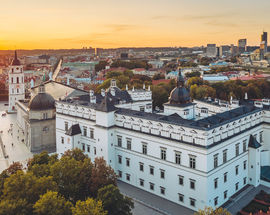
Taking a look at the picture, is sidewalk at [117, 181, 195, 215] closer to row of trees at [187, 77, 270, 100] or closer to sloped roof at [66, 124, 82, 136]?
sloped roof at [66, 124, 82, 136]

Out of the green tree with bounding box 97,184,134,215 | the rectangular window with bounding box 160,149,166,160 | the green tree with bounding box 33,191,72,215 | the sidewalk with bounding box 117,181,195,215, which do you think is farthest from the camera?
the rectangular window with bounding box 160,149,166,160

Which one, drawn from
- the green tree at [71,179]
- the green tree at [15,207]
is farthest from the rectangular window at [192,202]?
the green tree at [15,207]

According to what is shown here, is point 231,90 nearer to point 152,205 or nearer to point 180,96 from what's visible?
point 180,96

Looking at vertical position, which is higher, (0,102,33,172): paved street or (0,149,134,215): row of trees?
(0,149,134,215): row of trees

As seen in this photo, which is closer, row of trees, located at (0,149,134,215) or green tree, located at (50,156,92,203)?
row of trees, located at (0,149,134,215)

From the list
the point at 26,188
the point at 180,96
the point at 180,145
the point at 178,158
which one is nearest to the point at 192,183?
the point at 178,158

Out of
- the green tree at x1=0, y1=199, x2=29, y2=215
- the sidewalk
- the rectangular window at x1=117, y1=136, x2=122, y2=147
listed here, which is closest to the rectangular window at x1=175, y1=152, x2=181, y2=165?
the sidewalk

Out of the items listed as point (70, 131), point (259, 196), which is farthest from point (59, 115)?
point (259, 196)
